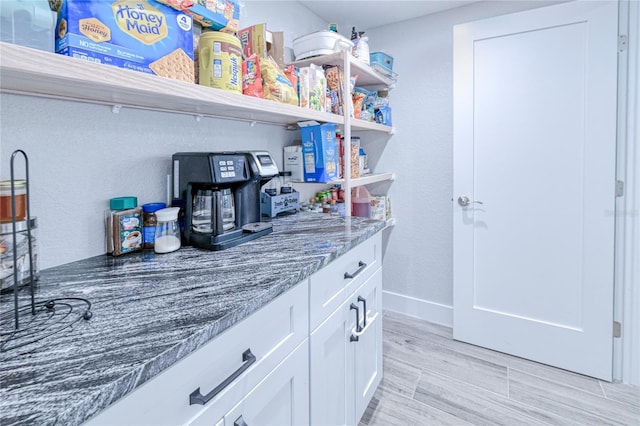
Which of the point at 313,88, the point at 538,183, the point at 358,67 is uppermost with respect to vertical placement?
the point at 358,67

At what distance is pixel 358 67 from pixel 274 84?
835 mm

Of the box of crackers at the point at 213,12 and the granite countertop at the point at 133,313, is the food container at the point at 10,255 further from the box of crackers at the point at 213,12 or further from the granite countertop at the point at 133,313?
the box of crackers at the point at 213,12

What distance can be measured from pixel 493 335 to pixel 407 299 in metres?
0.68

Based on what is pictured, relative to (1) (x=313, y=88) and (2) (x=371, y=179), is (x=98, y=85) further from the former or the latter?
Result: (2) (x=371, y=179)

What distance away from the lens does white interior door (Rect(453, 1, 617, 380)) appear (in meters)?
1.82

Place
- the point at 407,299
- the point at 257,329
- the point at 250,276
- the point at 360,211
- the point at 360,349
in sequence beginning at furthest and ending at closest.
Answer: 1. the point at 407,299
2. the point at 360,211
3. the point at 360,349
4. the point at 250,276
5. the point at 257,329

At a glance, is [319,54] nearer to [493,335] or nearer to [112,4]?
[112,4]

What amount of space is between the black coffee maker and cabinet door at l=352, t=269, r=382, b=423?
0.56 metres

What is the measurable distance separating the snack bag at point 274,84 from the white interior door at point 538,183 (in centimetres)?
128

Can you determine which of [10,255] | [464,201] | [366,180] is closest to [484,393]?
[464,201]

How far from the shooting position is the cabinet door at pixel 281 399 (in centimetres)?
75

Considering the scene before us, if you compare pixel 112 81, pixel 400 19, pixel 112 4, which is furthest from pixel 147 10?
pixel 400 19

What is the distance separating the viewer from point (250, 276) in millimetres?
891

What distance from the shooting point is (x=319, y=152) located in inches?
71.9
